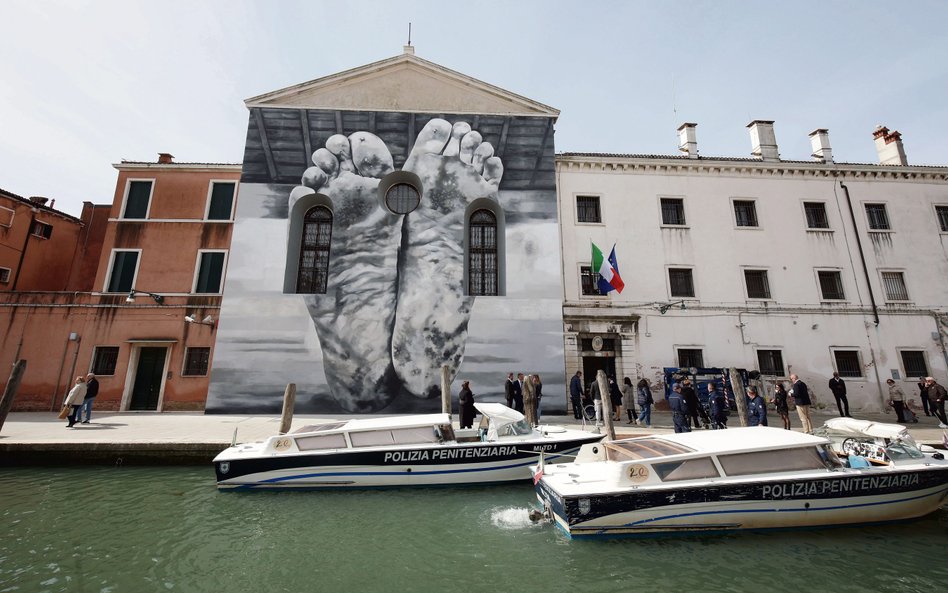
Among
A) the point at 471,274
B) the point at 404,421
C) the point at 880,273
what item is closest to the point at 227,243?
the point at 471,274

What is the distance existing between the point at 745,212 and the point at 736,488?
15.3 metres

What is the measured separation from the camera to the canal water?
4945 millimetres

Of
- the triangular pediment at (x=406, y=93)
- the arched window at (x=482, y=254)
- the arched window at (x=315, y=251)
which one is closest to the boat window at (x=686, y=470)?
the arched window at (x=482, y=254)

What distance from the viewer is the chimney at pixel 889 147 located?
1891 centimetres

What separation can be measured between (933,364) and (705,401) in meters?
9.42

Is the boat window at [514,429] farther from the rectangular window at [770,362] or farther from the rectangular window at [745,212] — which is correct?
the rectangular window at [745,212]

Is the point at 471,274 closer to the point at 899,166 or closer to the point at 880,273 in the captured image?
the point at 880,273

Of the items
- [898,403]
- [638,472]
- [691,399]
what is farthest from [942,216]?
[638,472]

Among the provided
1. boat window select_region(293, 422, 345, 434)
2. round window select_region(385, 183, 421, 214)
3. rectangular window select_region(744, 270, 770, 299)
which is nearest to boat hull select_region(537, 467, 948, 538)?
boat window select_region(293, 422, 345, 434)

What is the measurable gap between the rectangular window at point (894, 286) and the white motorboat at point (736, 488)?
1402 centimetres

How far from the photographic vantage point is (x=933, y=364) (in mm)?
15961

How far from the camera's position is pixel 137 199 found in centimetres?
1700

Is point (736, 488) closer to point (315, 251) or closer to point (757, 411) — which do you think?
point (757, 411)

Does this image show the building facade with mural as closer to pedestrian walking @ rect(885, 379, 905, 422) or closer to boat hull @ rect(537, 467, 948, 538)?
boat hull @ rect(537, 467, 948, 538)
